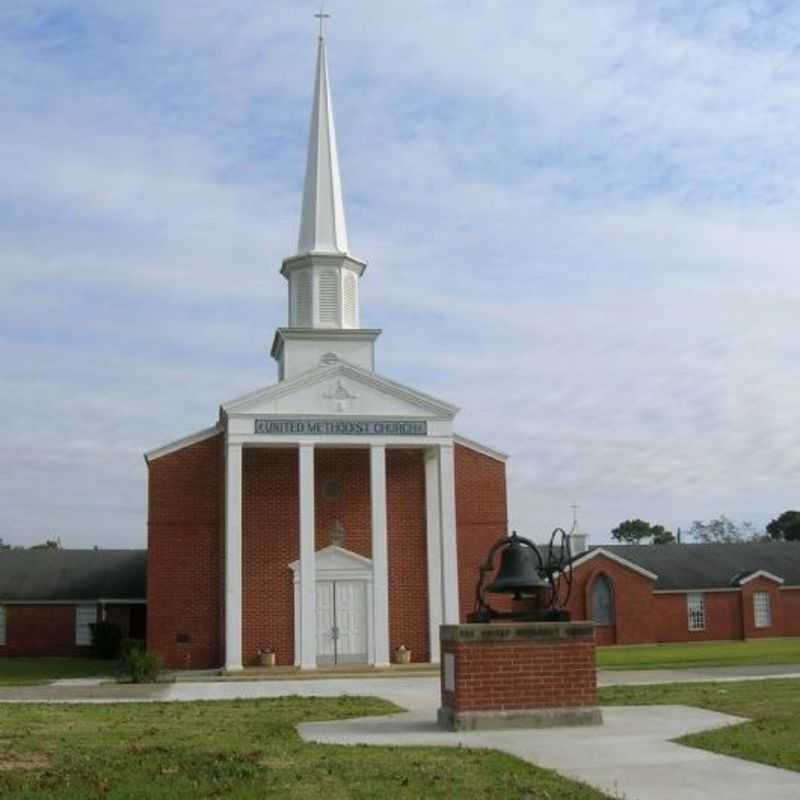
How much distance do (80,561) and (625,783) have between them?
146 feet

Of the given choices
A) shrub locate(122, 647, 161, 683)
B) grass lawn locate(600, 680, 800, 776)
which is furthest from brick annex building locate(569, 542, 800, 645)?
grass lawn locate(600, 680, 800, 776)

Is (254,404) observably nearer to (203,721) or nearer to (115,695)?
(115,695)

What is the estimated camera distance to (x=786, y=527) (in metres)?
114

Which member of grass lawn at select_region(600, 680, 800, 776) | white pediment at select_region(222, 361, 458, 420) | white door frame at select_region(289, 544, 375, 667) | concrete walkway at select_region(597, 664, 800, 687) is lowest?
concrete walkway at select_region(597, 664, 800, 687)

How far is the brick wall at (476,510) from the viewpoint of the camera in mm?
36281

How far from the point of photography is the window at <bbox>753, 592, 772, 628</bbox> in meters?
56.2

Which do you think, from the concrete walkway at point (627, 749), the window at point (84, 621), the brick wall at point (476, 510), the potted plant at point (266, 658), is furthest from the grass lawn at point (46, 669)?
the concrete walkway at point (627, 749)

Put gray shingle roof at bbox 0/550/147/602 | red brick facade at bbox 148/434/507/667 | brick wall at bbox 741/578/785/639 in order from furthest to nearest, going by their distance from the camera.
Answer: brick wall at bbox 741/578/785/639, gray shingle roof at bbox 0/550/147/602, red brick facade at bbox 148/434/507/667

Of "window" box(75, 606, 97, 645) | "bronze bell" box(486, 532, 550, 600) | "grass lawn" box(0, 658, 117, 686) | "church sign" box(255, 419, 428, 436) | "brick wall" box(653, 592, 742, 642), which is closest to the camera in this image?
"bronze bell" box(486, 532, 550, 600)

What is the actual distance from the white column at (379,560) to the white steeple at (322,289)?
14.1ft

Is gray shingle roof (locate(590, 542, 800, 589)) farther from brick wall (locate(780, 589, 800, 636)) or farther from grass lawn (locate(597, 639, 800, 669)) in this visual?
grass lawn (locate(597, 639, 800, 669))

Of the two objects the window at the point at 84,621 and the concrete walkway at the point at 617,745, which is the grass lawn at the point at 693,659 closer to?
the concrete walkway at the point at 617,745

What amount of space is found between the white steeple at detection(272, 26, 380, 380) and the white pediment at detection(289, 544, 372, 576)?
227 inches

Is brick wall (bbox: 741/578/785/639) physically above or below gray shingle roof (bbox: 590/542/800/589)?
below
